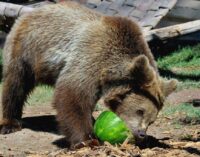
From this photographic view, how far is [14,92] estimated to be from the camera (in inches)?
292

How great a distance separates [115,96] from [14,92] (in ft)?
4.85

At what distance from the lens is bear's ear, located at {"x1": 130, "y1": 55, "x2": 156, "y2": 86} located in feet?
20.5

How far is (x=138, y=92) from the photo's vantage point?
6387 mm

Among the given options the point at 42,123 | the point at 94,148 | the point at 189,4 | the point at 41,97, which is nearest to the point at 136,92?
the point at 94,148

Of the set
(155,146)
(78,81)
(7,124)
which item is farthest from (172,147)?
(7,124)

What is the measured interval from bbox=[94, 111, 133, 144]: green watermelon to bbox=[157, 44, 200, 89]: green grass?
4.10 meters

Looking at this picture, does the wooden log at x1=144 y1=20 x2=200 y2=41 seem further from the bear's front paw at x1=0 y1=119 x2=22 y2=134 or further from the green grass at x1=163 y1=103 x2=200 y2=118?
the bear's front paw at x1=0 y1=119 x2=22 y2=134

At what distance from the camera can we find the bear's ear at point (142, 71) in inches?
246

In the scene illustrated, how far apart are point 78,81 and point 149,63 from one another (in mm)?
793

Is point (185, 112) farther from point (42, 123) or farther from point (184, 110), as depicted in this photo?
point (42, 123)

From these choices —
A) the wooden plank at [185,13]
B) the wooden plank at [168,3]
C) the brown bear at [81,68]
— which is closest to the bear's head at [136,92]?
the brown bear at [81,68]

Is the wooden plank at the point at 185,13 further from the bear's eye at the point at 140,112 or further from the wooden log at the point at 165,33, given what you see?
the bear's eye at the point at 140,112

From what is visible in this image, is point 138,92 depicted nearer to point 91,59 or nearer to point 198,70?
point 91,59

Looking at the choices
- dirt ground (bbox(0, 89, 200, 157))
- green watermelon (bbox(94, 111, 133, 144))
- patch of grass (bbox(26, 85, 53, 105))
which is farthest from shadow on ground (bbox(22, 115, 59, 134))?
green watermelon (bbox(94, 111, 133, 144))
